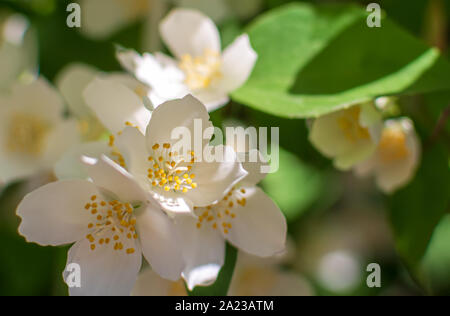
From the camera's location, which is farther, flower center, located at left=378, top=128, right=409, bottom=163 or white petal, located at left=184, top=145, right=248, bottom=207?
flower center, located at left=378, top=128, right=409, bottom=163

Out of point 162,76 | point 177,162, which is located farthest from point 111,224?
point 162,76

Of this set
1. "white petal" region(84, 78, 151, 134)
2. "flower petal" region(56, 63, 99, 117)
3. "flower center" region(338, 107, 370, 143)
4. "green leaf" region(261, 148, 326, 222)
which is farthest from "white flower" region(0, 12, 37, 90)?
"flower center" region(338, 107, 370, 143)

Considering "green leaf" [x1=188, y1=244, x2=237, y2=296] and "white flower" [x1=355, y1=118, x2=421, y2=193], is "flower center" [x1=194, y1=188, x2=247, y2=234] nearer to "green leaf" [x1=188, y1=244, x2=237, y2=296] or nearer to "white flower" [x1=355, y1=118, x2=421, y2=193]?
"green leaf" [x1=188, y1=244, x2=237, y2=296]

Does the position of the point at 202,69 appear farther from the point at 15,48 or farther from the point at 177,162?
the point at 15,48

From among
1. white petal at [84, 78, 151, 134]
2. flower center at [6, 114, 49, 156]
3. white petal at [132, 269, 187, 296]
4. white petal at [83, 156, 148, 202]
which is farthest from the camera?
flower center at [6, 114, 49, 156]

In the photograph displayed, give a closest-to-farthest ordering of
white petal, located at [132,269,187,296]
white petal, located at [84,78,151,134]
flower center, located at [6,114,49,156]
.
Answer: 1. white petal, located at [84,78,151,134]
2. white petal, located at [132,269,187,296]
3. flower center, located at [6,114,49,156]

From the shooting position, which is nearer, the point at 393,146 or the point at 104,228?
the point at 104,228
